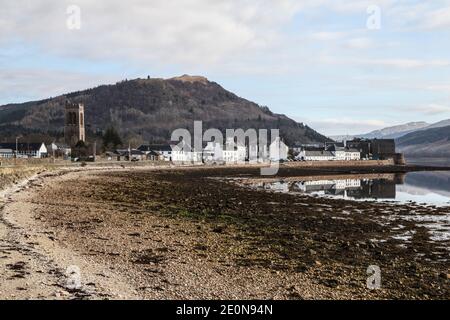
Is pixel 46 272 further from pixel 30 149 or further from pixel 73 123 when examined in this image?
pixel 73 123

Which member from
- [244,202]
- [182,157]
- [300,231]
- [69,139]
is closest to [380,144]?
[182,157]

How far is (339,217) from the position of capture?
26062 mm

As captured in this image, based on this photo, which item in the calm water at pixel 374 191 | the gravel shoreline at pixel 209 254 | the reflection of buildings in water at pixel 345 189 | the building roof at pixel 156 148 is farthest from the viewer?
the building roof at pixel 156 148

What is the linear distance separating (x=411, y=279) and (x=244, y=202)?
2077 cm

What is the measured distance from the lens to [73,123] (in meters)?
130

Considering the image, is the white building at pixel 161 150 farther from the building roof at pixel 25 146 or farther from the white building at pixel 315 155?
the white building at pixel 315 155

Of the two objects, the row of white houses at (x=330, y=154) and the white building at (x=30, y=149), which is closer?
the white building at (x=30, y=149)

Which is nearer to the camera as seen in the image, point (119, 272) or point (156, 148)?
point (119, 272)

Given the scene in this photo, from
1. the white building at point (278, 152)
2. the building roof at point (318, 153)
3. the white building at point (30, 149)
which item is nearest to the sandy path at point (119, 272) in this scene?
the white building at point (30, 149)

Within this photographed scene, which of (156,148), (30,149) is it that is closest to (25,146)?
(30,149)

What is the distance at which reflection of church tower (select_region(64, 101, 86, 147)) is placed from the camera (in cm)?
12771

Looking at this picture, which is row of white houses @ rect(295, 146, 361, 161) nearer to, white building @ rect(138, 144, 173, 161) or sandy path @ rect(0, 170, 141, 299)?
white building @ rect(138, 144, 173, 161)

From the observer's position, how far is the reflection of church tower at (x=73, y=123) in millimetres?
127713
